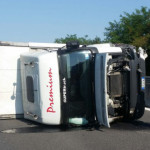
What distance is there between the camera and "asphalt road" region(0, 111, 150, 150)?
5.64m

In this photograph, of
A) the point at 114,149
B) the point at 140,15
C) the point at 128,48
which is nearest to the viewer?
the point at 114,149

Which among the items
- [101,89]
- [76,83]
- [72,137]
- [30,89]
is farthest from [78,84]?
[30,89]

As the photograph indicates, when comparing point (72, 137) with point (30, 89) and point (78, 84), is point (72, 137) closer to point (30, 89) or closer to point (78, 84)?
point (78, 84)

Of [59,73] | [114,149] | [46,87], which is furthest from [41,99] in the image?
[114,149]

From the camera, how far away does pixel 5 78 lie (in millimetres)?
8023

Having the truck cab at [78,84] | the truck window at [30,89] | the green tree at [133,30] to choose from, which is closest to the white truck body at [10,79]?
the truck window at [30,89]

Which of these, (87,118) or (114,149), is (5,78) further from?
(114,149)

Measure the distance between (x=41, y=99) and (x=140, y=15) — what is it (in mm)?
28801

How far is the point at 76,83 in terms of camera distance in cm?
677

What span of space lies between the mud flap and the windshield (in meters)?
0.25

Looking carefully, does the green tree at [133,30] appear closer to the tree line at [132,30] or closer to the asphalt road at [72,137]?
the tree line at [132,30]

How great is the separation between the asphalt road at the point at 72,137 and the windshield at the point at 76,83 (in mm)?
520

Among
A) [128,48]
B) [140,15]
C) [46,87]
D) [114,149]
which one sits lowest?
[114,149]

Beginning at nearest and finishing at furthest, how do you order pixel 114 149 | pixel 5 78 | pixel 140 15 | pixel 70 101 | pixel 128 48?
1. pixel 114 149
2. pixel 70 101
3. pixel 128 48
4. pixel 5 78
5. pixel 140 15
